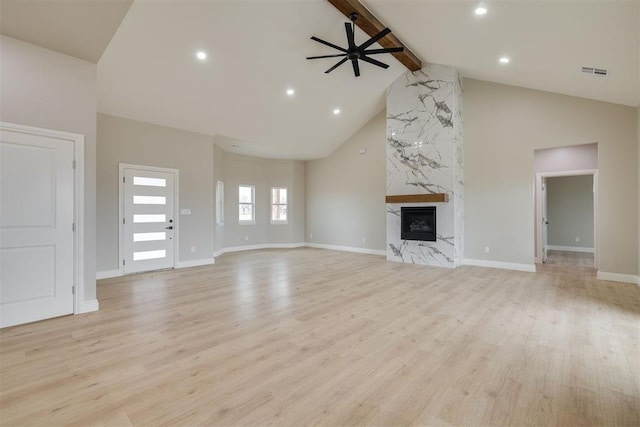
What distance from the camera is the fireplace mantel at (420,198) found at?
6.14 metres

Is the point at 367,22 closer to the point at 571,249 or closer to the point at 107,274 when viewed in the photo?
the point at 107,274

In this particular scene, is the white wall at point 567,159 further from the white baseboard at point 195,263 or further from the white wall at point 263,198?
the white baseboard at point 195,263

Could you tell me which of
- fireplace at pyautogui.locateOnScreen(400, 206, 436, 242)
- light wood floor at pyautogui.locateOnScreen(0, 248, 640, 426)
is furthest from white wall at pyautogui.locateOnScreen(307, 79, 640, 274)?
light wood floor at pyautogui.locateOnScreen(0, 248, 640, 426)

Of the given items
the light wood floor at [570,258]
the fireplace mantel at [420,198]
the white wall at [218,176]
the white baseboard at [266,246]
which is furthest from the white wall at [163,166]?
the light wood floor at [570,258]

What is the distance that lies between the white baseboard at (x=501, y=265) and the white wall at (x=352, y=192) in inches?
89.5

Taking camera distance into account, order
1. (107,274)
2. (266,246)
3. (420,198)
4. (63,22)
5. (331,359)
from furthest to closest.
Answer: (266,246) < (420,198) < (107,274) < (63,22) < (331,359)

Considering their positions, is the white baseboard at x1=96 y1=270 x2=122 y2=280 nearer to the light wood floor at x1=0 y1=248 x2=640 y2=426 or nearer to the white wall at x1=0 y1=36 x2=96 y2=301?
the light wood floor at x1=0 y1=248 x2=640 y2=426

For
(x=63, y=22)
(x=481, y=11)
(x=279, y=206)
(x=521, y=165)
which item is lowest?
(x=279, y=206)

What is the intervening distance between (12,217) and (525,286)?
6963 millimetres

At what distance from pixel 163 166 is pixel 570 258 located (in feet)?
32.8

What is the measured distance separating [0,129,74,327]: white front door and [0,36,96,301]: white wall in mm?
160

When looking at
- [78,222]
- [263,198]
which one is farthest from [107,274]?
[263,198]

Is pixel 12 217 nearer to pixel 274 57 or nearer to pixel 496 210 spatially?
pixel 274 57

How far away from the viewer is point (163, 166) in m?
6.06
